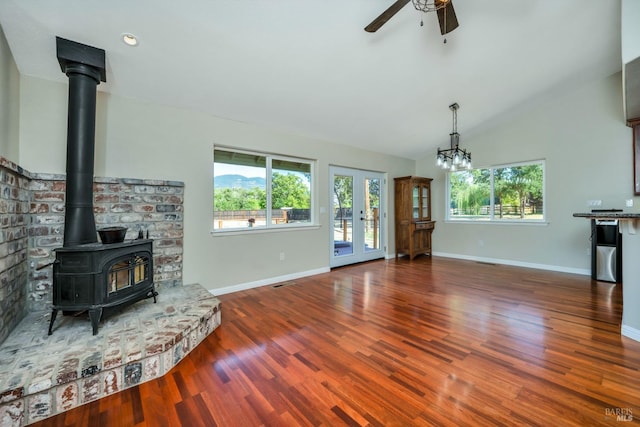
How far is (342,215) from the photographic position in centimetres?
531

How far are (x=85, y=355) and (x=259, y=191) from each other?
109 inches

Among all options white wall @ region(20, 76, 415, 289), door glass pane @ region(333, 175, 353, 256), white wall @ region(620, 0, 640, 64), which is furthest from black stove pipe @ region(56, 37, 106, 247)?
white wall @ region(620, 0, 640, 64)

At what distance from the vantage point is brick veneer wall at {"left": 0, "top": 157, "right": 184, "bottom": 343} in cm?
200

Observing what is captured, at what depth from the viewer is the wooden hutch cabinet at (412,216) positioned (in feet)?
19.6

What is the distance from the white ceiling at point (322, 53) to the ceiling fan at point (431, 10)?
1.48 feet

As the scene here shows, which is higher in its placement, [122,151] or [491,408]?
[122,151]

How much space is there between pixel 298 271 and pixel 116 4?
12.3 feet

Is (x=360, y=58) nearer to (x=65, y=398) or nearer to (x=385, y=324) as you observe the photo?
(x=385, y=324)

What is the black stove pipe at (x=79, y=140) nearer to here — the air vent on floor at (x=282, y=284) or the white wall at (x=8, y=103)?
the white wall at (x=8, y=103)

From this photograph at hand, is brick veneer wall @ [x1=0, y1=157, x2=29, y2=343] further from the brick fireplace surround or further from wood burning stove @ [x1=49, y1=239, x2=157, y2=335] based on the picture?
wood burning stove @ [x1=49, y1=239, x2=157, y2=335]

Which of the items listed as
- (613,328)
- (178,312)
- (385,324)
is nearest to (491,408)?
(385,324)

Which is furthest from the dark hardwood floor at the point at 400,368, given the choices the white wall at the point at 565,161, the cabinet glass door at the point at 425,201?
the cabinet glass door at the point at 425,201

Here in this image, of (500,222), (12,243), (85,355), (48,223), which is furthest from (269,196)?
(500,222)

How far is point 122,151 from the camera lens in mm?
2924
